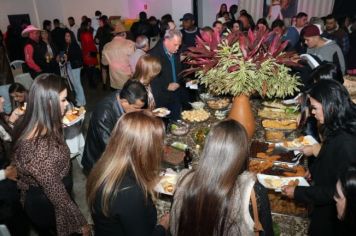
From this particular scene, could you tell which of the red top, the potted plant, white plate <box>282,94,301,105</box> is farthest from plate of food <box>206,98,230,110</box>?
the red top

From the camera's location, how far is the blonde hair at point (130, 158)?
1258mm

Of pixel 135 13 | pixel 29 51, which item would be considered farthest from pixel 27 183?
pixel 135 13

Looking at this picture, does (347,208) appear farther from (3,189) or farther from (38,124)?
(3,189)

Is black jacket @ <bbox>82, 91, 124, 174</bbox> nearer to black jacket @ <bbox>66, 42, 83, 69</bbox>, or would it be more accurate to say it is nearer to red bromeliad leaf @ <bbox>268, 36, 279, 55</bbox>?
red bromeliad leaf @ <bbox>268, 36, 279, 55</bbox>

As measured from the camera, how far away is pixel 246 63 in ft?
6.62

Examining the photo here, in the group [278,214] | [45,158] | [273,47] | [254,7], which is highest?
[254,7]

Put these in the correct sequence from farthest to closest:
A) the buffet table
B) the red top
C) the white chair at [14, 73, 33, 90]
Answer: the red top, the white chair at [14, 73, 33, 90], the buffet table

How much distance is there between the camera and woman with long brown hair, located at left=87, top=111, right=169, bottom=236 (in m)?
1.23

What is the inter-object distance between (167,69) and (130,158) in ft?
7.77

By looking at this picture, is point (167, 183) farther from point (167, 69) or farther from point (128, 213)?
point (167, 69)

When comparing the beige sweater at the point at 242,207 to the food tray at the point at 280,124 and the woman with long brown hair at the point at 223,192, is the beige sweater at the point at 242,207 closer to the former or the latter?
the woman with long brown hair at the point at 223,192

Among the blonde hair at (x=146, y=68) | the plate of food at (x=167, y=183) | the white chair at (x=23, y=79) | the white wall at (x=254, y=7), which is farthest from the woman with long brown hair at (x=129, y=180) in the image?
the white wall at (x=254, y=7)

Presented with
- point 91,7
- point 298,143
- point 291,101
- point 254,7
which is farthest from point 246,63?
point 91,7

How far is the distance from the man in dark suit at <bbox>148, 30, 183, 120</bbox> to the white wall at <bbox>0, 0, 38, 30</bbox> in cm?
667
